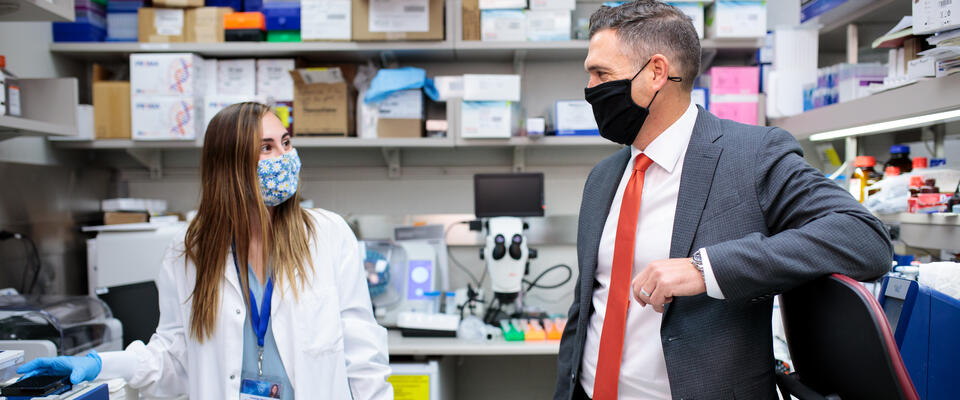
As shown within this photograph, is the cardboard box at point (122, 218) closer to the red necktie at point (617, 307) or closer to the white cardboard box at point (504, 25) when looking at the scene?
the white cardboard box at point (504, 25)

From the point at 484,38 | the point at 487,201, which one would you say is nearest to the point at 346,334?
the point at 487,201

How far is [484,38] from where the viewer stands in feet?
7.52

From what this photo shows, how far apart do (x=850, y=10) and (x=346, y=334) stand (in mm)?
2073

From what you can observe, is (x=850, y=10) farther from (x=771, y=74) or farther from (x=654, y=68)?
(x=654, y=68)

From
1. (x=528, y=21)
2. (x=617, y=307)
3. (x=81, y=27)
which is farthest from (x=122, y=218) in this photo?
(x=617, y=307)

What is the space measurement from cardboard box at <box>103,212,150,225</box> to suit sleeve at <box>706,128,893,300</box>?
249 centimetres

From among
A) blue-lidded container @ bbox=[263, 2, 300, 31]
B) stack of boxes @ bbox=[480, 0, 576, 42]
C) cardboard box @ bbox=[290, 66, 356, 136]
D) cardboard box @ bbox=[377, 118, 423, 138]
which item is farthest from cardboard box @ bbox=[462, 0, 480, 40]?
blue-lidded container @ bbox=[263, 2, 300, 31]

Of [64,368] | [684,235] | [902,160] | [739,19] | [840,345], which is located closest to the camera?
[840,345]

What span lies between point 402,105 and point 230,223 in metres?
1.25

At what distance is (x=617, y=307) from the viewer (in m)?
0.98

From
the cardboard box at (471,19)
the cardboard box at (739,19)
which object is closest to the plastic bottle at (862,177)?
the cardboard box at (739,19)

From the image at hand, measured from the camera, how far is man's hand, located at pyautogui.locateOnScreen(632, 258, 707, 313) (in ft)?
2.52

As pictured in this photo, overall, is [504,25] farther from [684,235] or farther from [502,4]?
[684,235]

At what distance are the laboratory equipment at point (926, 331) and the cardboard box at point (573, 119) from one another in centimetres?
144
